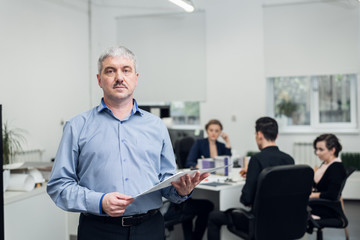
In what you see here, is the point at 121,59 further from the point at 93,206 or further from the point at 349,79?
the point at 349,79

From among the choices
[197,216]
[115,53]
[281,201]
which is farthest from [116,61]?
[197,216]

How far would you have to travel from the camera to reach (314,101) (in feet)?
23.4

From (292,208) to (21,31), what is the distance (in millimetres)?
4363

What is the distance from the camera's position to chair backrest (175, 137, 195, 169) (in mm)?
5051

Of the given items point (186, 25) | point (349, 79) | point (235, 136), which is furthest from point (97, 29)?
point (349, 79)

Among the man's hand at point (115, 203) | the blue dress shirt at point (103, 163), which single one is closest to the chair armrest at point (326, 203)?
the blue dress shirt at point (103, 163)

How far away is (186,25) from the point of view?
7.26 metres

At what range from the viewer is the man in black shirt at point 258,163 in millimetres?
3164

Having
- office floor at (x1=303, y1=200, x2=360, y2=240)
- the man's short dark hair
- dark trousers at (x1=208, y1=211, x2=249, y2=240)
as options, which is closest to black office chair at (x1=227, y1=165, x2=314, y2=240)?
dark trousers at (x1=208, y1=211, x2=249, y2=240)

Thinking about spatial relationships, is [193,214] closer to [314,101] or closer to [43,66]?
[43,66]

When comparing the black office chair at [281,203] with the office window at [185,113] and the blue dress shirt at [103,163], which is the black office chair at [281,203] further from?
the office window at [185,113]

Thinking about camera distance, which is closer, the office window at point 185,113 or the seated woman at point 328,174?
the seated woman at point 328,174

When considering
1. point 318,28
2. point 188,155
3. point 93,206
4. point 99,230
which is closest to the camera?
point 93,206

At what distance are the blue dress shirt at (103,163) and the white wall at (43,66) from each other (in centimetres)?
393
